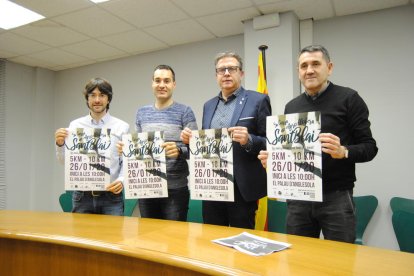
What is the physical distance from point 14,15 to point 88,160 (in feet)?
9.14

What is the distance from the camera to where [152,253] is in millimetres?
1211

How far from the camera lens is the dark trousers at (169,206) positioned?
2098 mm

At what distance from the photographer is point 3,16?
3846 mm

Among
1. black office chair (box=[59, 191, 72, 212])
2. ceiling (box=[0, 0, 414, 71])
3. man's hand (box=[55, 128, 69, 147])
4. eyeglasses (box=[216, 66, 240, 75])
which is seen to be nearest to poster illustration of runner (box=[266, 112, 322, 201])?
eyeglasses (box=[216, 66, 240, 75])

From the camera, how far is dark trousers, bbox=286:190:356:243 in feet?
5.17

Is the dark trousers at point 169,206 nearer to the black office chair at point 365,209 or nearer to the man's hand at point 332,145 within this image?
the man's hand at point 332,145

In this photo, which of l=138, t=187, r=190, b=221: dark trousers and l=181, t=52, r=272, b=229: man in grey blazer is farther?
l=138, t=187, r=190, b=221: dark trousers

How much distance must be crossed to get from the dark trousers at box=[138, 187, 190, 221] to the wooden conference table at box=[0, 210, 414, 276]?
9.5 inches

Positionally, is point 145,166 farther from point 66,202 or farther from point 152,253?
point 66,202

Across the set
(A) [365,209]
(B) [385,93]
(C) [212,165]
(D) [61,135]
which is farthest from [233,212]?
(B) [385,93]

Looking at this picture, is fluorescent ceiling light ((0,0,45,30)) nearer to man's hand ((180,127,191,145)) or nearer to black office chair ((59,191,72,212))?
black office chair ((59,191,72,212))

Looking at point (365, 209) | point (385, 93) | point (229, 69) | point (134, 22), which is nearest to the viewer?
point (229, 69)

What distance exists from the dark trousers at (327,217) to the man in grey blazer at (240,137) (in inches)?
10.9

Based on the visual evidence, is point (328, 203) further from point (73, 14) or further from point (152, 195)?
point (73, 14)
